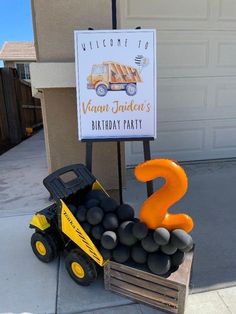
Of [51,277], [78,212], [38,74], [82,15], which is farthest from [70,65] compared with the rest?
[51,277]

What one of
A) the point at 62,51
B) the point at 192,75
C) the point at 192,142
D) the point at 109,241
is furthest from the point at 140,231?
the point at 192,75

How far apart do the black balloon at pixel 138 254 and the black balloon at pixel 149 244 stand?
37mm

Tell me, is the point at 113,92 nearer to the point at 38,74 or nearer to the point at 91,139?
the point at 91,139

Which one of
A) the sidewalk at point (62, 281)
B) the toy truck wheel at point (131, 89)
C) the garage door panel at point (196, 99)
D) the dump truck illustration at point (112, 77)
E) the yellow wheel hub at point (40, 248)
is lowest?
the sidewalk at point (62, 281)

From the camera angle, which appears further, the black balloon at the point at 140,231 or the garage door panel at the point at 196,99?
the garage door panel at the point at 196,99

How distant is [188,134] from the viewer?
4238mm

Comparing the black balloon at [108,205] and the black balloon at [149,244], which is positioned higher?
the black balloon at [108,205]

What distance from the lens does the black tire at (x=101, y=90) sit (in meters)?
2.42

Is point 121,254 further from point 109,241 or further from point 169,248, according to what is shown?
point 169,248

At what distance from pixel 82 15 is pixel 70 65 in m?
0.54

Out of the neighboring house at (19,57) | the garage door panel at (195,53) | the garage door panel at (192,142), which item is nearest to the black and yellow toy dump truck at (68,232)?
the garage door panel at (192,142)

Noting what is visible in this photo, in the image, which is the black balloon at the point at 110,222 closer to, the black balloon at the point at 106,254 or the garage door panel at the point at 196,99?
the black balloon at the point at 106,254

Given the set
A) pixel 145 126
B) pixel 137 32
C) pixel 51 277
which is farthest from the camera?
pixel 145 126

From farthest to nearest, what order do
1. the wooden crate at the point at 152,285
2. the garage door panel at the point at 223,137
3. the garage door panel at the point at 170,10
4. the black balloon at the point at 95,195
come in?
the garage door panel at the point at 223,137
the garage door panel at the point at 170,10
the black balloon at the point at 95,195
the wooden crate at the point at 152,285
